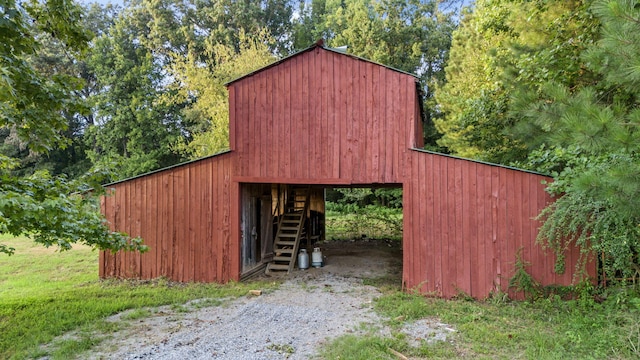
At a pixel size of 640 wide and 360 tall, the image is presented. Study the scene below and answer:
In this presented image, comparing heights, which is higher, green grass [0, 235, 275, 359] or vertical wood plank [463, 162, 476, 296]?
vertical wood plank [463, 162, 476, 296]

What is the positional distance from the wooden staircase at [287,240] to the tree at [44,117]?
4393mm

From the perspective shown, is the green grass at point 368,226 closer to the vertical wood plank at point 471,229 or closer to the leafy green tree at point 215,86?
the leafy green tree at point 215,86

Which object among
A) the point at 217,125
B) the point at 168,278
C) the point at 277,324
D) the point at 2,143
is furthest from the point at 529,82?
the point at 2,143

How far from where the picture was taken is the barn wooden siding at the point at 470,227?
22.1ft

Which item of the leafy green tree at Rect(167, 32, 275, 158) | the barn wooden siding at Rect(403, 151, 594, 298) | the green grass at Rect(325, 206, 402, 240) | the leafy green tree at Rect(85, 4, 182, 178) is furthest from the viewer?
the leafy green tree at Rect(85, 4, 182, 178)

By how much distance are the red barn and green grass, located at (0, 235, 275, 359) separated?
727 millimetres

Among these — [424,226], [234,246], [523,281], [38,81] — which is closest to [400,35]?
[424,226]

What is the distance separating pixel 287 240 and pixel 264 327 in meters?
5.33

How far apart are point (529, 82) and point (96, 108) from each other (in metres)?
25.4

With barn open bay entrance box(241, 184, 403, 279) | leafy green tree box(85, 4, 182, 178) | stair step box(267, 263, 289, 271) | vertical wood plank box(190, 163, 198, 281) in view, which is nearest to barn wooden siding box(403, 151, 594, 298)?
barn open bay entrance box(241, 184, 403, 279)

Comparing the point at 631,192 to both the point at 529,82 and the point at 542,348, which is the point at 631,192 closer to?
the point at 542,348

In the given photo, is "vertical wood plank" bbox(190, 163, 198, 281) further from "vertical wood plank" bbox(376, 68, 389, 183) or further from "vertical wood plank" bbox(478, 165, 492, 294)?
"vertical wood plank" bbox(478, 165, 492, 294)

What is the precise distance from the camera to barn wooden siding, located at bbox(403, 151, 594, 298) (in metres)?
6.75

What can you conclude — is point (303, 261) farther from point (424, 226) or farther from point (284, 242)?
point (424, 226)
